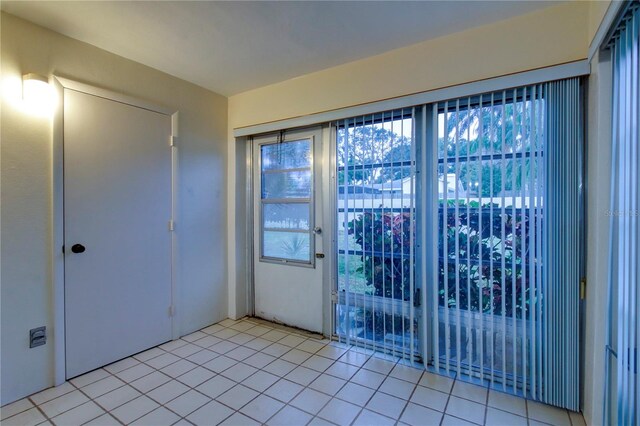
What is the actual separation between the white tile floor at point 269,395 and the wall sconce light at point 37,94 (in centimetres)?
194

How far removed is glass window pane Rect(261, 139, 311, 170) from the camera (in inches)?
121

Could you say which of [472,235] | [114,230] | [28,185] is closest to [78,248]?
[114,230]

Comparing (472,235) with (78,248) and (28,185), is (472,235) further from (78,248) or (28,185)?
(28,185)

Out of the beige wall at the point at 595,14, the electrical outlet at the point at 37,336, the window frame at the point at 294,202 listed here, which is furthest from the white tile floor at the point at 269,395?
the beige wall at the point at 595,14

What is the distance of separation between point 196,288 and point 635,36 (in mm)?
3509

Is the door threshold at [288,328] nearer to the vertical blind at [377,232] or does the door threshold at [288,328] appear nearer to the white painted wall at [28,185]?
the vertical blind at [377,232]

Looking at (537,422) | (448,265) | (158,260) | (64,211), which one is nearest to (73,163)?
(64,211)

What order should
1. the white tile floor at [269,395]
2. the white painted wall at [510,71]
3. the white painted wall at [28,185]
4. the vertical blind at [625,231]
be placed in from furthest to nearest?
the white painted wall at [28,185] < the white tile floor at [269,395] < the white painted wall at [510,71] < the vertical blind at [625,231]

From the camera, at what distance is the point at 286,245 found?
3.24 meters

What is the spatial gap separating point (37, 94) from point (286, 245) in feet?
7.46

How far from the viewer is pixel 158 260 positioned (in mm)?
2748

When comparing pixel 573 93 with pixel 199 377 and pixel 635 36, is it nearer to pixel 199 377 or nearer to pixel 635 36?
pixel 635 36

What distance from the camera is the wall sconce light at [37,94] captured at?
6.52 feet

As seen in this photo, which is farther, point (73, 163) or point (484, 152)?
point (73, 163)
